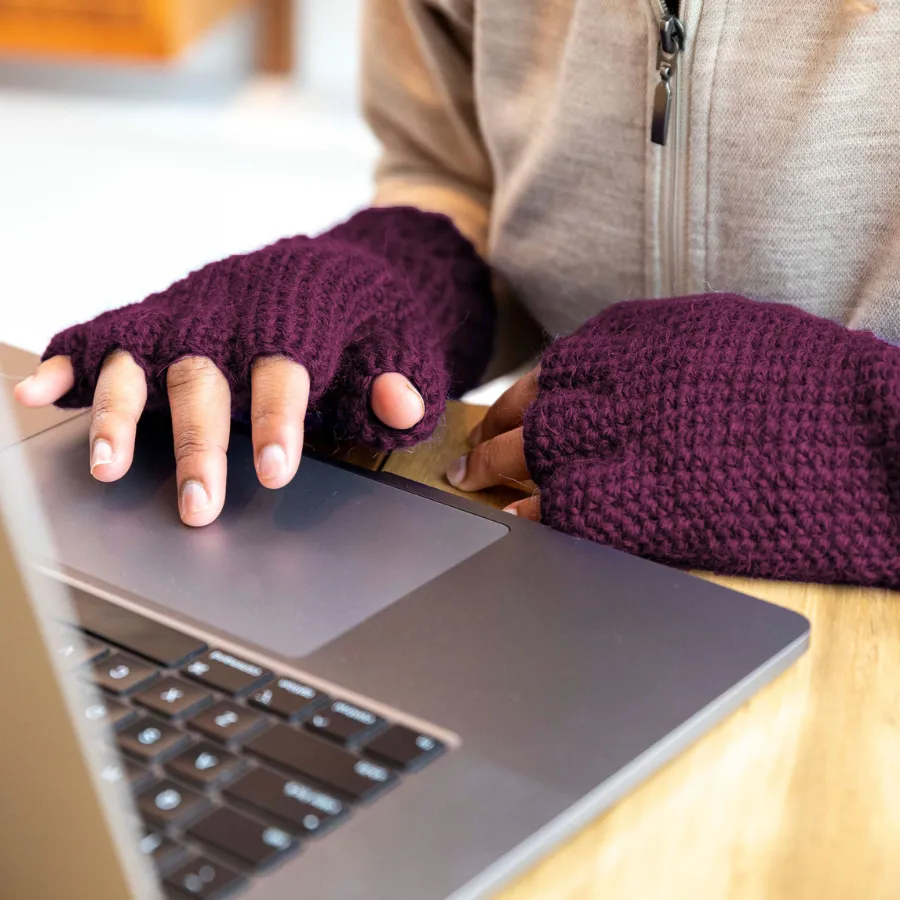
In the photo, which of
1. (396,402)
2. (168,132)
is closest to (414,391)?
(396,402)

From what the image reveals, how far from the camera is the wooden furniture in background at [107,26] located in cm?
228

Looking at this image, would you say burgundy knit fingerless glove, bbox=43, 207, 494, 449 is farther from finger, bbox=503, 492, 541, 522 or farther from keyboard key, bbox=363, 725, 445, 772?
keyboard key, bbox=363, 725, 445, 772

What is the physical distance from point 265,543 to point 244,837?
15 cm

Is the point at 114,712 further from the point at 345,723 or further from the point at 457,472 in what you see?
the point at 457,472

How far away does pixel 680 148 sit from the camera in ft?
1.95

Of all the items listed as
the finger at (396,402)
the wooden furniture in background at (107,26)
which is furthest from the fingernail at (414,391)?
the wooden furniture in background at (107,26)

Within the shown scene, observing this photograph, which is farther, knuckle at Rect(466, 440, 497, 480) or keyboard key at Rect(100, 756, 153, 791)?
knuckle at Rect(466, 440, 497, 480)

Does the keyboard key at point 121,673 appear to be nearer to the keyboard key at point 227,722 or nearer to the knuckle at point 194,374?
the keyboard key at point 227,722

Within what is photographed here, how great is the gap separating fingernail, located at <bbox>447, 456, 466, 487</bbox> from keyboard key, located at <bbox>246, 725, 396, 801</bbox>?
0.20 metres

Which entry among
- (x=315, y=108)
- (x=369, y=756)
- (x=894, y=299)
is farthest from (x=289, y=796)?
(x=315, y=108)

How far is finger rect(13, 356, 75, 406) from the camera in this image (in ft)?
1.58

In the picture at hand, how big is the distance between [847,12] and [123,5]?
83.1 inches

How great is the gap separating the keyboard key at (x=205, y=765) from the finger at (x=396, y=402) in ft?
0.64

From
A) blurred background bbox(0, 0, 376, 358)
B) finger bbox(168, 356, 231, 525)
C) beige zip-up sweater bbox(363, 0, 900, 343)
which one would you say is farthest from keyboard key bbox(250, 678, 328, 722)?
blurred background bbox(0, 0, 376, 358)
